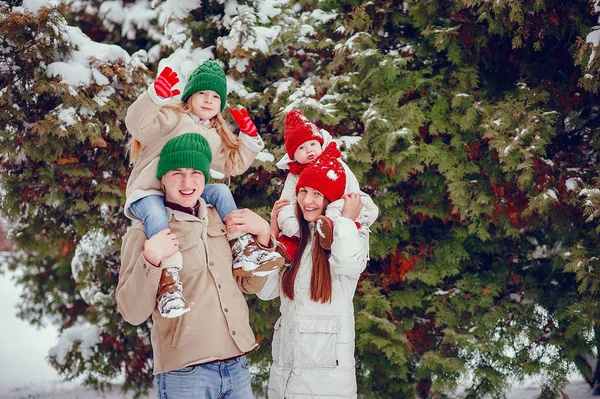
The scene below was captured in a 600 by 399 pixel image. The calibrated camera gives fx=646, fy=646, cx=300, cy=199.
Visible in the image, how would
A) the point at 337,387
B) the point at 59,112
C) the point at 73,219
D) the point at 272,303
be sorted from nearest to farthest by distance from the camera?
the point at 337,387 < the point at 59,112 < the point at 272,303 < the point at 73,219

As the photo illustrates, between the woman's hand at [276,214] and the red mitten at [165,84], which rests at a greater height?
the red mitten at [165,84]

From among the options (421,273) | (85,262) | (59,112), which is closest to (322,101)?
(421,273)

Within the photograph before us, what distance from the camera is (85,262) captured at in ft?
19.1

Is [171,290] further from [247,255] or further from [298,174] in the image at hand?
[298,174]

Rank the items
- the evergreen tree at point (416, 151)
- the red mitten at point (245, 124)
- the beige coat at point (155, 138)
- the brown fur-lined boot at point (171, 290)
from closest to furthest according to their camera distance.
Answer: the brown fur-lined boot at point (171, 290)
the beige coat at point (155, 138)
the red mitten at point (245, 124)
the evergreen tree at point (416, 151)

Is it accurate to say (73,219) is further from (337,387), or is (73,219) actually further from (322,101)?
(337,387)

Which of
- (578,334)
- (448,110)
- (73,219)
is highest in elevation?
(448,110)

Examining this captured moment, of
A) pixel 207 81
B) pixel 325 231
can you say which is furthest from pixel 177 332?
pixel 207 81

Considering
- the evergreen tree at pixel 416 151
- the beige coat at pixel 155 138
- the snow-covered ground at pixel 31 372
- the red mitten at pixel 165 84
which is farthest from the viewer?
the snow-covered ground at pixel 31 372

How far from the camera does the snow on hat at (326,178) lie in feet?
10.5

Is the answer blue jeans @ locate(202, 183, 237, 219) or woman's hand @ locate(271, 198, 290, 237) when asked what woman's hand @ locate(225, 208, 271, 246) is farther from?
woman's hand @ locate(271, 198, 290, 237)

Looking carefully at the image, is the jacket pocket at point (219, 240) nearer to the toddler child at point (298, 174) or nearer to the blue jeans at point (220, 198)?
the blue jeans at point (220, 198)

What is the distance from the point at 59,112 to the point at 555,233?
12.4ft

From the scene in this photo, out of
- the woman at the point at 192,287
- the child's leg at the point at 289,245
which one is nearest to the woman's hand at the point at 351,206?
the child's leg at the point at 289,245
